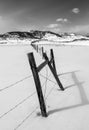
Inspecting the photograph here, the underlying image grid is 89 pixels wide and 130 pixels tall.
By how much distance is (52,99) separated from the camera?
5555 millimetres

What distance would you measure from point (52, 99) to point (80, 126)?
189cm

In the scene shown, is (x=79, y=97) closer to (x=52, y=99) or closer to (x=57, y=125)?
(x=52, y=99)

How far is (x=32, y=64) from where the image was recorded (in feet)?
13.2

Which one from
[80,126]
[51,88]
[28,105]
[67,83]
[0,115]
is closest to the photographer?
[80,126]

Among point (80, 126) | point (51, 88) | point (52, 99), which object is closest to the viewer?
point (80, 126)

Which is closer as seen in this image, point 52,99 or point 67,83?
point 52,99

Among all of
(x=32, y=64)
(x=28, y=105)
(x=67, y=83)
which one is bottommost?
(x=67, y=83)

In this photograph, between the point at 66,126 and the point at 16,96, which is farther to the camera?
the point at 16,96

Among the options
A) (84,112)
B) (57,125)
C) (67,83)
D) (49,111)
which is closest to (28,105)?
(49,111)

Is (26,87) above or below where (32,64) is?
below

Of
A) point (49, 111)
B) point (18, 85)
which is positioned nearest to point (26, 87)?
point (18, 85)

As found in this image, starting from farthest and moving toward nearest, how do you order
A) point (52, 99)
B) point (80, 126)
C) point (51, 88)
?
point (51, 88)
point (52, 99)
point (80, 126)

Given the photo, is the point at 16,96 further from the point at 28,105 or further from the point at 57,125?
the point at 57,125

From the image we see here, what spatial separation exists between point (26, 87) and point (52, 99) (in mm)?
1762
